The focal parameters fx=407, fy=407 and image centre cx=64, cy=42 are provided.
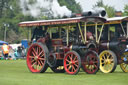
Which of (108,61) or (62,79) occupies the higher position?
(108,61)

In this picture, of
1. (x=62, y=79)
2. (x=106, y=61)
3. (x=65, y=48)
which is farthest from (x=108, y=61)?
(x=62, y=79)

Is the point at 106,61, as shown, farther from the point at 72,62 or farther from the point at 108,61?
the point at 72,62

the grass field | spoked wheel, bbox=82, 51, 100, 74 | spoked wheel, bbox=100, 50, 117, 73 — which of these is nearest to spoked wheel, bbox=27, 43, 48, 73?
the grass field

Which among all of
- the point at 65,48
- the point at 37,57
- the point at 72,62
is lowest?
the point at 72,62

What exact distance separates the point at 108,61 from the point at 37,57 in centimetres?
316

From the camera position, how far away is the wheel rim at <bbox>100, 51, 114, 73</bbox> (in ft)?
59.1

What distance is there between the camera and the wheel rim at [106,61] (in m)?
18.0

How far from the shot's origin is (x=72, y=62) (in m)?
16.4

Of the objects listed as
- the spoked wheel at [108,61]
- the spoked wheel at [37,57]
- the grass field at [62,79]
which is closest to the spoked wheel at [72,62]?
the grass field at [62,79]

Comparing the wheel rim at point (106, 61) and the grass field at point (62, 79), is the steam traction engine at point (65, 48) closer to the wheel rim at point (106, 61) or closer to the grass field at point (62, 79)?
the wheel rim at point (106, 61)

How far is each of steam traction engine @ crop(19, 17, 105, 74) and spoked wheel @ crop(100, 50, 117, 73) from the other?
2.10ft

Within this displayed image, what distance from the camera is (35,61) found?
18.2 meters

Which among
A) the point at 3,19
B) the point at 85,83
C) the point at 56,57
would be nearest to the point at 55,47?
the point at 56,57

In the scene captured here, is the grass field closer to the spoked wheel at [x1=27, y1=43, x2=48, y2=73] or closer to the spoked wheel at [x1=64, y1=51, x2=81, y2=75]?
the spoked wheel at [x1=64, y1=51, x2=81, y2=75]
